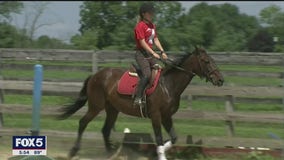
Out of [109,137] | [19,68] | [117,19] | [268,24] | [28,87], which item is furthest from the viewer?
[117,19]

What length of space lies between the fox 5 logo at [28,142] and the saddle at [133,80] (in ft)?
6.56

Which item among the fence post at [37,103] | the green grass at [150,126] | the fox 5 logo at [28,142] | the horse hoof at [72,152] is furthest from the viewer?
the green grass at [150,126]

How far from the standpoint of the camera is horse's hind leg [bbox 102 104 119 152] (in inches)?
328

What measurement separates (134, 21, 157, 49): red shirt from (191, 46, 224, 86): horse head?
714mm

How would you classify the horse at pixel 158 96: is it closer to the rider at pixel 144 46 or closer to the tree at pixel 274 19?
the rider at pixel 144 46

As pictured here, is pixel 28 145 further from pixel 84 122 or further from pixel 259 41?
pixel 259 41

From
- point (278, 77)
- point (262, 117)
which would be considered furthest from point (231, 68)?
point (262, 117)

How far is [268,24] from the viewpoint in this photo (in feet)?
81.6

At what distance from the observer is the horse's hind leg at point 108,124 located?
834 centimetres

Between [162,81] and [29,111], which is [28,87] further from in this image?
[162,81]

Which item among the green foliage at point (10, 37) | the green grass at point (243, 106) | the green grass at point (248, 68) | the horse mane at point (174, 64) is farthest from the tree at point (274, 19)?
the horse mane at point (174, 64)

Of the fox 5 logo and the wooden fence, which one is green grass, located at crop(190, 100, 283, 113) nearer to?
the wooden fence

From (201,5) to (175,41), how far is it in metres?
40.6

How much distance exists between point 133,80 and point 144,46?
2.09 feet
